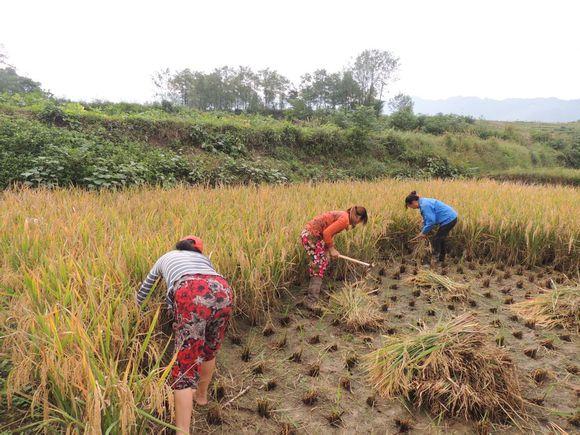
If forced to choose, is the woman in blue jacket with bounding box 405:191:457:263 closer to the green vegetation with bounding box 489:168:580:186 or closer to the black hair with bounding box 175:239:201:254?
the black hair with bounding box 175:239:201:254

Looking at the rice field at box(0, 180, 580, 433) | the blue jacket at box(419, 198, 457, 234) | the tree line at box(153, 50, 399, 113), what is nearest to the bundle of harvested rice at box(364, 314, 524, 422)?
the rice field at box(0, 180, 580, 433)

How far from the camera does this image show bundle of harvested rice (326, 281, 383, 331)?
276 cm

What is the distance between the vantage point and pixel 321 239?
10.8 feet

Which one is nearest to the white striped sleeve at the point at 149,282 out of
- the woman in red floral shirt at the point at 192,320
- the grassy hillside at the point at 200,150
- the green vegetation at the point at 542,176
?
the woman in red floral shirt at the point at 192,320

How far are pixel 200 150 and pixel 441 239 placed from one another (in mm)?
6517

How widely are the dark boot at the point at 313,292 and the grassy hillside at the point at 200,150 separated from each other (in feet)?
14.0

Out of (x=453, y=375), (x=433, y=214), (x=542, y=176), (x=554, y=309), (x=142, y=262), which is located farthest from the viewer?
(x=542, y=176)

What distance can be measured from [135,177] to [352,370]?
559 centimetres

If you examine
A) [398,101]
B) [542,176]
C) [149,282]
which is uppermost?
[398,101]

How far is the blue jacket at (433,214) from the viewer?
163 inches

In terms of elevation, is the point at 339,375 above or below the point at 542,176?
below

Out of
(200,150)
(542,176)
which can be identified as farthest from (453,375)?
(542,176)

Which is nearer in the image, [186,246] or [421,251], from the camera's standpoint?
[186,246]

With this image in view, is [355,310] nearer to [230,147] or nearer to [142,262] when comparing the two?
[142,262]
